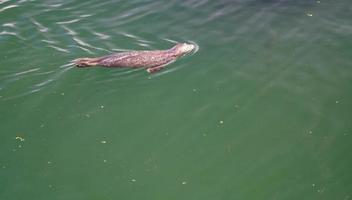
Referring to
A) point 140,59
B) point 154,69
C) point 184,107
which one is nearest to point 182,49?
point 154,69

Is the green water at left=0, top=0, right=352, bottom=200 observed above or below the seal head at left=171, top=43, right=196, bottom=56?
below

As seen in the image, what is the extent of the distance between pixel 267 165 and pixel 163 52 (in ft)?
12.8

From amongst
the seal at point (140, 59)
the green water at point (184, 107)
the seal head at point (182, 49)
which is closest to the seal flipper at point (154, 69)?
the seal at point (140, 59)

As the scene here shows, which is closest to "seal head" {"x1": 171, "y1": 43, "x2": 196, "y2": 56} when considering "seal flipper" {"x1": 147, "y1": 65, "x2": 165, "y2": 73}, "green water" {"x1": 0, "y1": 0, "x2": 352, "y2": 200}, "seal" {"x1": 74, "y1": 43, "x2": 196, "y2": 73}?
"seal" {"x1": 74, "y1": 43, "x2": 196, "y2": 73}

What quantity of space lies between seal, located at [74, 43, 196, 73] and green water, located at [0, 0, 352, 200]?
0.19 m

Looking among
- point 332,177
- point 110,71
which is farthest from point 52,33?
point 332,177

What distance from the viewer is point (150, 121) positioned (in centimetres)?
860

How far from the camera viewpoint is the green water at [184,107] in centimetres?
738

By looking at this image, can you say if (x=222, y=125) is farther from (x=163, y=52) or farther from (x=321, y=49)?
(x=321, y=49)

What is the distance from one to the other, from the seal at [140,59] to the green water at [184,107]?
0.19 m

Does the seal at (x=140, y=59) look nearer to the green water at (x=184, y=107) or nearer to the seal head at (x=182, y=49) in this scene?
the seal head at (x=182, y=49)

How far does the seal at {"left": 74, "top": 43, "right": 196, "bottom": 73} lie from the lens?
9.81 m

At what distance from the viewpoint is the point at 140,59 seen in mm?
9852

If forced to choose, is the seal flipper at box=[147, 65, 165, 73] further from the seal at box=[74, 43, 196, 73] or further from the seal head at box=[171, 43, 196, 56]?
the seal head at box=[171, 43, 196, 56]
